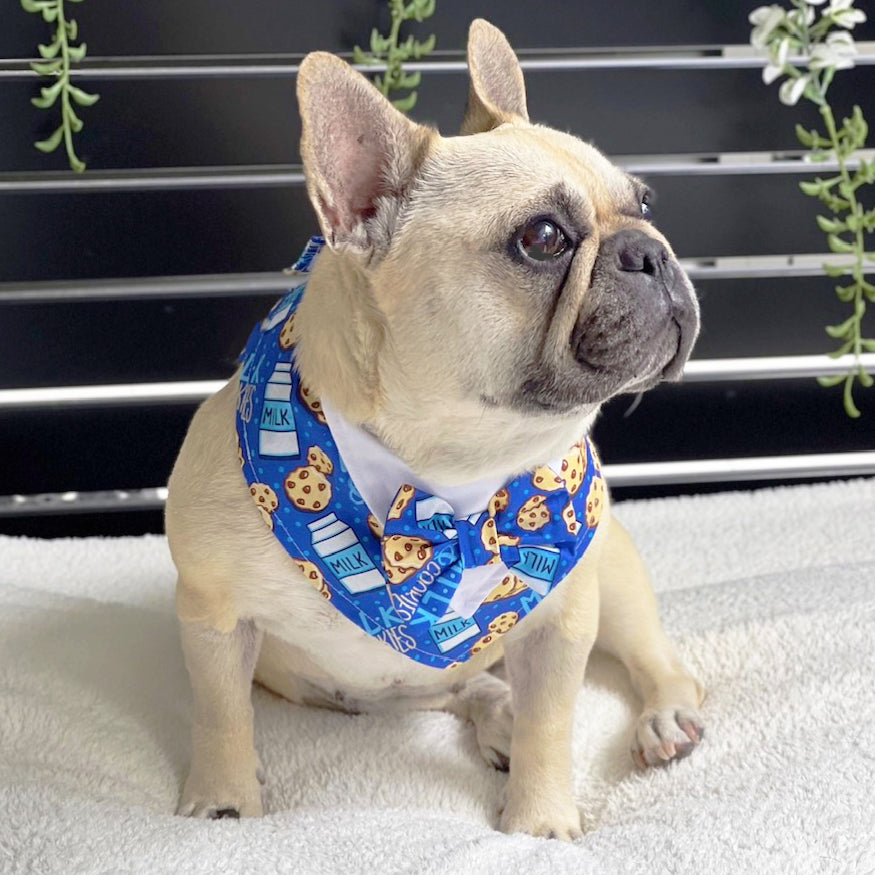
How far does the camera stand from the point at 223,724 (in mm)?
1246

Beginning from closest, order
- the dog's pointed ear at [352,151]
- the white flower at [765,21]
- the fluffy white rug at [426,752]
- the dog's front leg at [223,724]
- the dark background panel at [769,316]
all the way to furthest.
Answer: the dog's pointed ear at [352,151] → the fluffy white rug at [426,752] → the dog's front leg at [223,724] → the white flower at [765,21] → the dark background panel at [769,316]

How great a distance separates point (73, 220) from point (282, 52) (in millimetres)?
408

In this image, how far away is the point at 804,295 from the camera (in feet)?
6.83

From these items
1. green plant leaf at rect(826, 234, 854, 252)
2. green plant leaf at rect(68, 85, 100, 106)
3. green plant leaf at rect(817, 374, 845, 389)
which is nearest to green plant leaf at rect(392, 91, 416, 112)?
Answer: green plant leaf at rect(68, 85, 100, 106)

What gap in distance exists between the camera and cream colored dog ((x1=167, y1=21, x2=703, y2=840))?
1004mm

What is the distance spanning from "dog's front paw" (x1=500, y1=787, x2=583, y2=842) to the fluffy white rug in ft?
0.12

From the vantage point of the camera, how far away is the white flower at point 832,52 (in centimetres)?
174

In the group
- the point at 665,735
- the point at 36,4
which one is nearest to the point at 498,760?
the point at 665,735

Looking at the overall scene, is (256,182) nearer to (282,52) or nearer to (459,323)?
(282,52)

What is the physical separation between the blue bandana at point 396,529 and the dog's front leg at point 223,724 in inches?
5.4

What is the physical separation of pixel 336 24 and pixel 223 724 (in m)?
1.09

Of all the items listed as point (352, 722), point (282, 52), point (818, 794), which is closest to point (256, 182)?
point (282, 52)

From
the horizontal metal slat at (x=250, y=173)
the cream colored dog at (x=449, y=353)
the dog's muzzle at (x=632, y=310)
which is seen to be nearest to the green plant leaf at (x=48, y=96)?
the horizontal metal slat at (x=250, y=173)

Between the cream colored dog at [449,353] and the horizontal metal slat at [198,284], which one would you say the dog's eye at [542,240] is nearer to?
the cream colored dog at [449,353]
